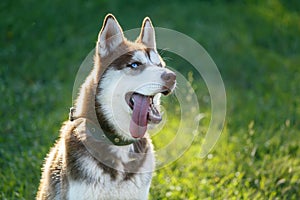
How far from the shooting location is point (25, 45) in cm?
952

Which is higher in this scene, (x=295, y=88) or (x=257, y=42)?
(x=257, y=42)

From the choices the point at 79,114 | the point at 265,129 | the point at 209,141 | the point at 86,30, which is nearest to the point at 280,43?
the point at 86,30

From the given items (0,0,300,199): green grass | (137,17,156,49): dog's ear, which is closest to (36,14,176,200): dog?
(137,17,156,49): dog's ear

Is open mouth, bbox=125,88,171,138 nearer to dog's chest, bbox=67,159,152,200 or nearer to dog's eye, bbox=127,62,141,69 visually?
dog's eye, bbox=127,62,141,69

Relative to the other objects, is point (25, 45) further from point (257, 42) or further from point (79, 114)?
point (79, 114)

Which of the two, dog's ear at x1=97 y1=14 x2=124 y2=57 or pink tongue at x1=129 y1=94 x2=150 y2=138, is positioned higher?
dog's ear at x1=97 y1=14 x2=124 y2=57

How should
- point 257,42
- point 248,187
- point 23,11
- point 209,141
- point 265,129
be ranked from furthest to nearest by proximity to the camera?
point 257,42, point 23,11, point 265,129, point 209,141, point 248,187

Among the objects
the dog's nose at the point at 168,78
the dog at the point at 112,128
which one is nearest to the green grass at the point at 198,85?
the dog at the point at 112,128

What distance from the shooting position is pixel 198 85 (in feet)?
30.3

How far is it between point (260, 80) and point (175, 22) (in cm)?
255

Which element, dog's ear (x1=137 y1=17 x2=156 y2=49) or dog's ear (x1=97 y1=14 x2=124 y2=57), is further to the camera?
dog's ear (x1=137 y1=17 x2=156 y2=49)

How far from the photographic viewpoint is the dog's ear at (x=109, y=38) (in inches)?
181

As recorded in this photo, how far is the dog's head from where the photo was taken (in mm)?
4504

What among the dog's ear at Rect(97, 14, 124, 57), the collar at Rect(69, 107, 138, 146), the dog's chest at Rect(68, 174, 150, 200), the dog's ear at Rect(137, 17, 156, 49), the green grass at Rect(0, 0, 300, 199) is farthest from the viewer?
the green grass at Rect(0, 0, 300, 199)
